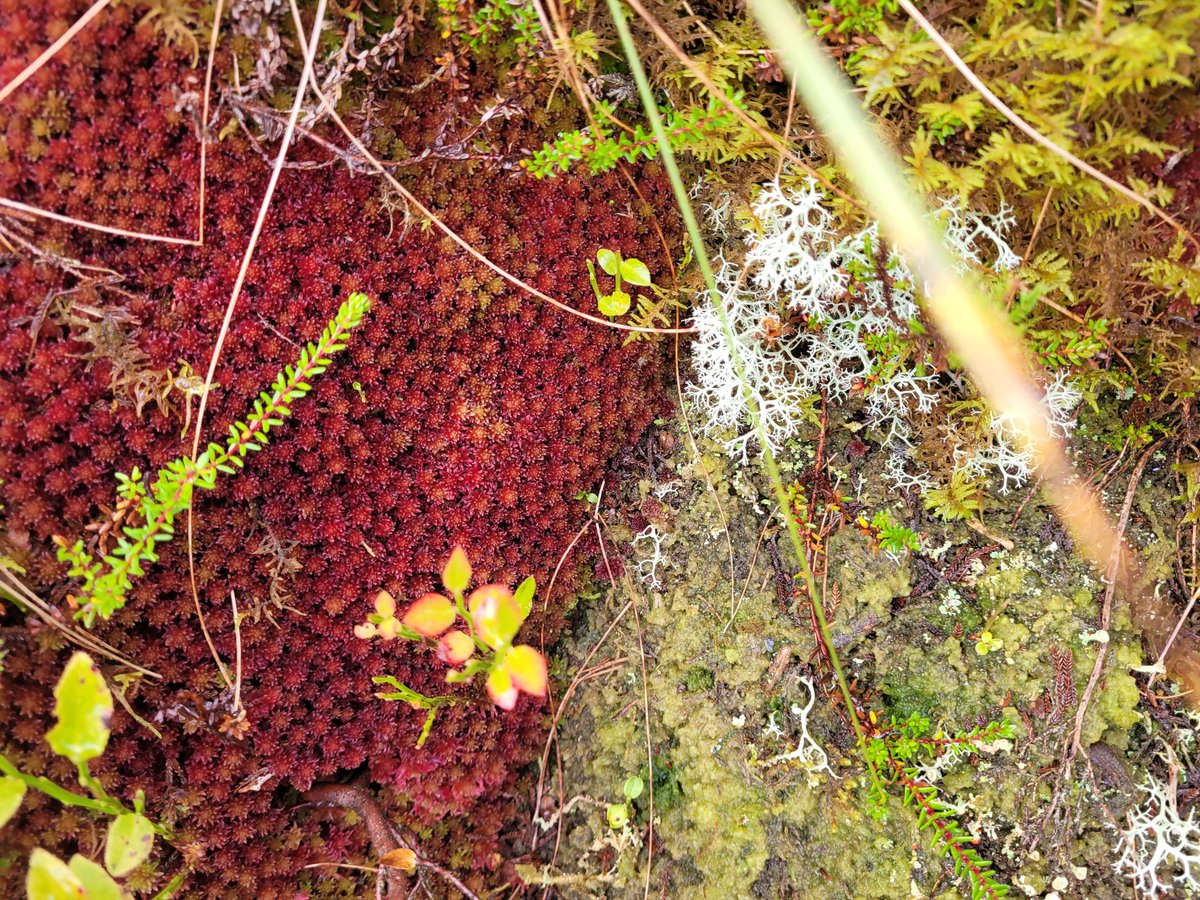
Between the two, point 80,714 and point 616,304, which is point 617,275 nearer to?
point 616,304

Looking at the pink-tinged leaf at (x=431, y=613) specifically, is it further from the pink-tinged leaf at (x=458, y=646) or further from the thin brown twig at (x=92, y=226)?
the thin brown twig at (x=92, y=226)

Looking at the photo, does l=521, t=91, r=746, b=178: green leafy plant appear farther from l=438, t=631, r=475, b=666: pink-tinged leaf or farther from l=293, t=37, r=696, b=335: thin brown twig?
l=438, t=631, r=475, b=666: pink-tinged leaf

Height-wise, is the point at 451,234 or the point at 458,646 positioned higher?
the point at 451,234

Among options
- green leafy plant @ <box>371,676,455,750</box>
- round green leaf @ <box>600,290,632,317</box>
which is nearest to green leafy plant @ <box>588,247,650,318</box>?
round green leaf @ <box>600,290,632,317</box>

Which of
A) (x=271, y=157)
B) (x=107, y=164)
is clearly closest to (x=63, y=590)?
(x=107, y=164)

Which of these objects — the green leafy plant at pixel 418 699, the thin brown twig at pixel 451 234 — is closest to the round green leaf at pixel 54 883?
the green leafy plant at pixel 418 699

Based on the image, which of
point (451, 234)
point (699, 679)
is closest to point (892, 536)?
point (699, 679)
